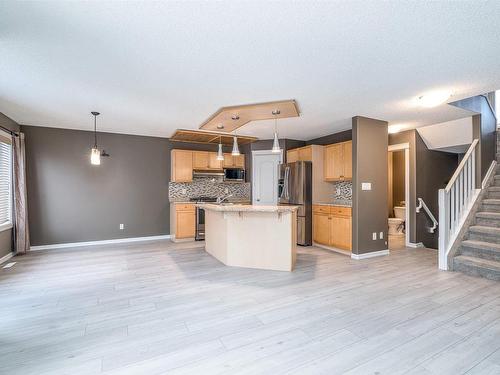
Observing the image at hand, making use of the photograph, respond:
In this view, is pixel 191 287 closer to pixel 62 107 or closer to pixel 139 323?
pixel 139 323

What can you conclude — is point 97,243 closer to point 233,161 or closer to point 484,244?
point 233,161

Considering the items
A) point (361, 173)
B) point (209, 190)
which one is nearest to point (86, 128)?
point (209, 190)

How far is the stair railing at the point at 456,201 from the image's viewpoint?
12.9 ft

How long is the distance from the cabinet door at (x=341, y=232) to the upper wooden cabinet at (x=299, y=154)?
4.94 ft

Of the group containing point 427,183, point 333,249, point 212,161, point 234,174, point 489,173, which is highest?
point 212,161

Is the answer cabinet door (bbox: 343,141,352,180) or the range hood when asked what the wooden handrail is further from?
the range hood

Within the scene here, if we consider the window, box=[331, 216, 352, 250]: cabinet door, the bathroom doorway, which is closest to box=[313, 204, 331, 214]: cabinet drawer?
box=[331, 216, 352, 250]: cabinet door

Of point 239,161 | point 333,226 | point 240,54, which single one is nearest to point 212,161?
point 239,161

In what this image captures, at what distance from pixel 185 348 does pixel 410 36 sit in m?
3.09

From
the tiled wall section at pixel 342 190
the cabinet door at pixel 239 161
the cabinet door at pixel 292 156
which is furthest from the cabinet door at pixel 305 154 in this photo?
the cabinet door at pixel 239 161

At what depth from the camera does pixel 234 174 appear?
673cm

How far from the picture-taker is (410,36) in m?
2.16

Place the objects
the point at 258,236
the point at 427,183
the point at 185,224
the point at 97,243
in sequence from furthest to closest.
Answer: the point at 185,224 → the point at 97,243 → the point at 427,183 → the point at 258,236

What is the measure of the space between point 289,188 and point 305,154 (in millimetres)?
849
